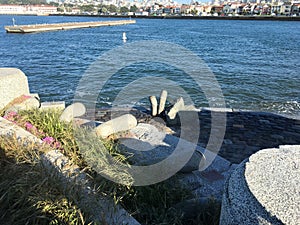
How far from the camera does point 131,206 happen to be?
2953mm

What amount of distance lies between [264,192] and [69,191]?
169 centimetres

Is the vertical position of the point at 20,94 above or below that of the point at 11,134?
below

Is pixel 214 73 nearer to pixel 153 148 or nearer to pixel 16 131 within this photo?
pixel 153 148

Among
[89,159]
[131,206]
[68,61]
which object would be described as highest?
[89,159]

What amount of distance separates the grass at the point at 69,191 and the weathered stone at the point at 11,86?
104 inches

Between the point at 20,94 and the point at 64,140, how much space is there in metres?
3.71

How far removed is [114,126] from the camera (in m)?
5.14

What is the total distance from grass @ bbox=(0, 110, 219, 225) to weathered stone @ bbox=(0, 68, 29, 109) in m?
2.63

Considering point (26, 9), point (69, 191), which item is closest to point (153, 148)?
point (69, 191)

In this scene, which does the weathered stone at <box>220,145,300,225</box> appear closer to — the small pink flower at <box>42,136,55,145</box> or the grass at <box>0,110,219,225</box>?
the grass at <box>0,110,219,225</box>

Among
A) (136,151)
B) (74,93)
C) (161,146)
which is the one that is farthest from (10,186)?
(74,93)

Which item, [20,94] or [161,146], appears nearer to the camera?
[161,146]

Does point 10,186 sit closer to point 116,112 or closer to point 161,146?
point 161,146

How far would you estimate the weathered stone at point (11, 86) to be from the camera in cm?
607
